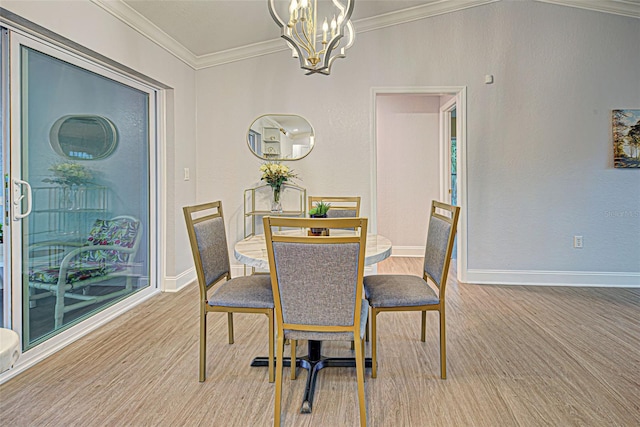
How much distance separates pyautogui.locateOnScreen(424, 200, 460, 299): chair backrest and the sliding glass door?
7.64 feet

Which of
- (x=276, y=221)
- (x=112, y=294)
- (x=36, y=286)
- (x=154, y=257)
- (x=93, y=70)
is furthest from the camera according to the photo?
(x=154, y=257)

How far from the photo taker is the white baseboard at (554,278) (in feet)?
13.5

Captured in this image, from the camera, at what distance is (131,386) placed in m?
2.14

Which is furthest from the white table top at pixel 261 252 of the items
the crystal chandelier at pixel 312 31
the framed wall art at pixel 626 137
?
the framed wall art at pixel 626 137

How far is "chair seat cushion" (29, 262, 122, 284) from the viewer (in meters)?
2.49

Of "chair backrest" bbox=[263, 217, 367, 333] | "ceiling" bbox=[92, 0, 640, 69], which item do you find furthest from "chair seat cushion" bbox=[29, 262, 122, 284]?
"ceiling" bbox=[92, 0, 640, 69]

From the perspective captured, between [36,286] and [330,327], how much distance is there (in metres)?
1.89

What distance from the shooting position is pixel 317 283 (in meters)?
1.68

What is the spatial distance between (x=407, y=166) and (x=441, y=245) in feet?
11.6

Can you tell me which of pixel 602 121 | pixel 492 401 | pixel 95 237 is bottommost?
pixel 492 401

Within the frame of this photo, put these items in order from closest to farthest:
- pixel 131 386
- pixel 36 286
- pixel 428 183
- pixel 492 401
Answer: pixel 492 401 → pixel 131 386 → pixel 36 286 → pixel 428 183

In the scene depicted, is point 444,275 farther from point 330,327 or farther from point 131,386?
point 131,386

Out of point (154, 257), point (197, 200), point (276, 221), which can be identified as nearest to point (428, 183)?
point (197, 200)

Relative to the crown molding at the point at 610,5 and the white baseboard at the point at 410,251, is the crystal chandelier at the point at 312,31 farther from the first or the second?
the white baseboard at the point at 410,251
